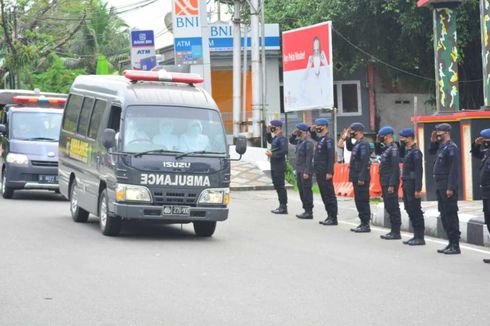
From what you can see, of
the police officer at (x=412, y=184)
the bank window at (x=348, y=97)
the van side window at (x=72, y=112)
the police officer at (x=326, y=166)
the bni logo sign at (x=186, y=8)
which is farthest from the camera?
the bank window at (x=348, y=97)

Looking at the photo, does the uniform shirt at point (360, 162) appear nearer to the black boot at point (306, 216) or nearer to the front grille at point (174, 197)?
the black boot at point (306, 216)

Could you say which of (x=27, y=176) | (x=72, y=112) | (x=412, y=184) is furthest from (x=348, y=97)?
(x=412, y=184)

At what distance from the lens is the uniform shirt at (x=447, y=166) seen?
13511mm

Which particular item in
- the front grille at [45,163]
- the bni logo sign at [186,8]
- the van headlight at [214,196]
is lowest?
the van headlight at [214,196]

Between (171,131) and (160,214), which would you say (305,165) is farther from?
(160,214)

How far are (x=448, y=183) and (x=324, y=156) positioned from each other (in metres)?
4.57

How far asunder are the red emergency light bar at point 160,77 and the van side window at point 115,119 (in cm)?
54

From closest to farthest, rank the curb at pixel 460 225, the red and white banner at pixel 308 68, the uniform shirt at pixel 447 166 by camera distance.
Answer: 1. the uniform shirt at pixel 447 166
2. the curb at pixel 460 225
3. the red and white banner at pixel 308 68

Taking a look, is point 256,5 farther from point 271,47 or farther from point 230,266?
point 230,266

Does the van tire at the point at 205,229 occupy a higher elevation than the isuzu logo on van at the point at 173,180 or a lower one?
lower

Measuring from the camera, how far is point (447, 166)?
13727 millimetres

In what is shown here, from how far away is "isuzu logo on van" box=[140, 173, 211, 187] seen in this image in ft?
45.9

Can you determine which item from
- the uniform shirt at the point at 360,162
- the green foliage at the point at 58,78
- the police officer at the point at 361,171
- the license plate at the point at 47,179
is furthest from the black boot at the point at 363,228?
the green foliage at the point at 58,78

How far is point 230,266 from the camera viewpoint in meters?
11.7
